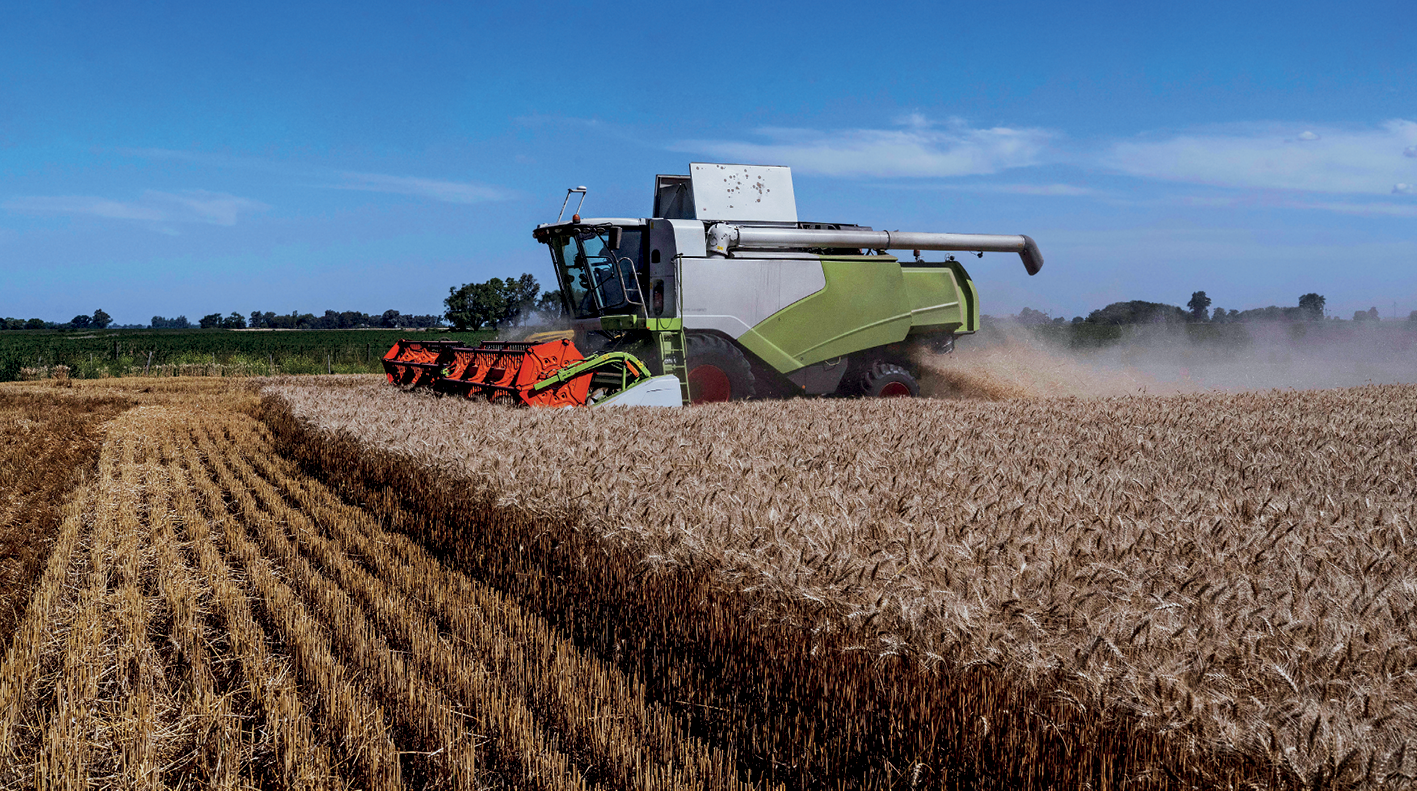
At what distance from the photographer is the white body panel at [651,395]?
9641 mm

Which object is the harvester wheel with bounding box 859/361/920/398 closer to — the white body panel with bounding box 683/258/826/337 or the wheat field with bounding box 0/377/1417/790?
the white body panel with bounding box 683/258/826/337

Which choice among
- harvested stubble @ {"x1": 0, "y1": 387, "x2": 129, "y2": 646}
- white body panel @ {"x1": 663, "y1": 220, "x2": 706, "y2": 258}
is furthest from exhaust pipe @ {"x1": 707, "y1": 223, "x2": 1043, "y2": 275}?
harvested stubble @ {"x1": 0, "y1": 387, "x2": 129, "y2": 646}

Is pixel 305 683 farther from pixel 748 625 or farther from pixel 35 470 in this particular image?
pixel 35 470

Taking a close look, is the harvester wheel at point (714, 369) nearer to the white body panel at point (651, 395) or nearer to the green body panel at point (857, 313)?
the green body panel at point (857, 313)

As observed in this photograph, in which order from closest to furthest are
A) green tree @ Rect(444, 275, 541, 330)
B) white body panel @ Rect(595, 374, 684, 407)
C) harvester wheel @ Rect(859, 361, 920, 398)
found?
white body panel @ Rect(595, 374, 684, 407), harvester wheel @ Rect(859, 361, 920, 398), green tree @ Rect(444, 275, 541, 330)

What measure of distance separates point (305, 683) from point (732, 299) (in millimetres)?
8726

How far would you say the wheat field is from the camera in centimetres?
236

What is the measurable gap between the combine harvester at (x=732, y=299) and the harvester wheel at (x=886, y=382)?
0.02 metres

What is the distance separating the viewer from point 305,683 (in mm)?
3441

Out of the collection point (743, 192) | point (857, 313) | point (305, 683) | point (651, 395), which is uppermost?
point (743, 192)

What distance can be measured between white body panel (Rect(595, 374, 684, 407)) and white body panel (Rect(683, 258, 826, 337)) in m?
1.55

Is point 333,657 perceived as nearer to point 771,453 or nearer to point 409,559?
point 409,559

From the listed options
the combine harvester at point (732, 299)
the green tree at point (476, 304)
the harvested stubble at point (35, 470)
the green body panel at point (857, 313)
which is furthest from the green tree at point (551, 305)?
the green tree at point (476, 304)

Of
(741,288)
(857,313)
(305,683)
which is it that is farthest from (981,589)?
(857,313)
